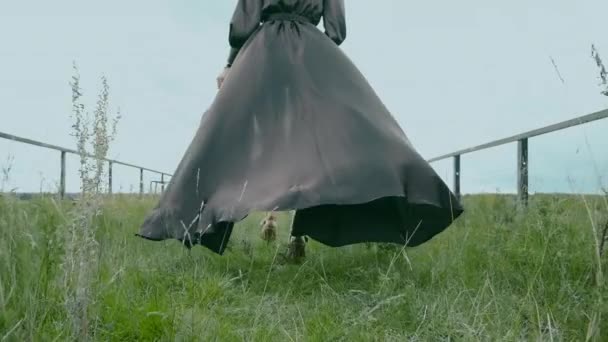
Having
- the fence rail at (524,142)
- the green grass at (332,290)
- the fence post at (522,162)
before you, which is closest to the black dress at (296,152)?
the green grass at (332,290)

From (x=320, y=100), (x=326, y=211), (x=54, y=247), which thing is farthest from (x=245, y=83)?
(x=54, y=247)

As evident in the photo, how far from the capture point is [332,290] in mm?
3074

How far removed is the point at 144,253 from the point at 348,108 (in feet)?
6.11

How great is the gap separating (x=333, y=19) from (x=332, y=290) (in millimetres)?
1895

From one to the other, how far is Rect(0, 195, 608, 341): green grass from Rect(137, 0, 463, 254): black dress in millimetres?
258

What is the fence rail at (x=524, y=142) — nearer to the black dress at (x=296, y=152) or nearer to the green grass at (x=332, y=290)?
the green grass at (x=332, y=290)

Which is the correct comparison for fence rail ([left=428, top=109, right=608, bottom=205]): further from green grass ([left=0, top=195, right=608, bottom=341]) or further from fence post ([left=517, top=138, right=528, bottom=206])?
green grass ([left=0, top=195, right=608, bottom=341])

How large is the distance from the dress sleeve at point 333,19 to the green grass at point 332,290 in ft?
4.60

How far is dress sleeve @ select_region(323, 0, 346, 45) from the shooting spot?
4180mm

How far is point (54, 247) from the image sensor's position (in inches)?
85.0

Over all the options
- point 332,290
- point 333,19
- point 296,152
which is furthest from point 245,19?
point 332,290

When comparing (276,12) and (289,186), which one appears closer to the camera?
(289,186)

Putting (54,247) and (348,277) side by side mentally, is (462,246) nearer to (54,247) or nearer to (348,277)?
(348,277)

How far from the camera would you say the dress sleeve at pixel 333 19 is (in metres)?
4.18
